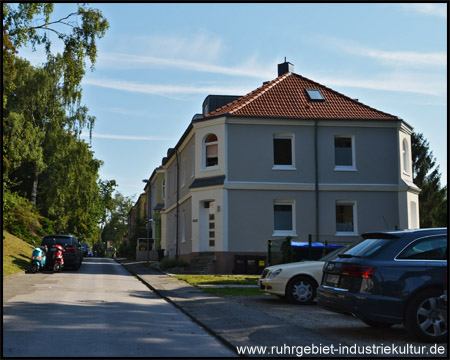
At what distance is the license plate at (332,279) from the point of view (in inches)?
329

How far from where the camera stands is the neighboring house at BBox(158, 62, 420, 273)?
27031mm

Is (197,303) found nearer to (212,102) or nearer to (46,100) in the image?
(212,102)

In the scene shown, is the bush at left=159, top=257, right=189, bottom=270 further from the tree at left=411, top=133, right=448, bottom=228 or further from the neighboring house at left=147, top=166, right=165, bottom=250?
the tree at left=411, top=133, right=448, bottom=228

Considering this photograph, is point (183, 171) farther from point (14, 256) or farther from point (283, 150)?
point (14, 256)

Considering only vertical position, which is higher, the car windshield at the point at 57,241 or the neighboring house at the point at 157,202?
the neighboring house at the point at 157,202

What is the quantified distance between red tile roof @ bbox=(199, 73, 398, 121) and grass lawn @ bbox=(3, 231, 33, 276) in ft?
36.4

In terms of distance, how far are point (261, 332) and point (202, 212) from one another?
19.7 meters

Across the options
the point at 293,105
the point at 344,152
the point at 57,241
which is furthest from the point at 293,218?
the point at 57,241

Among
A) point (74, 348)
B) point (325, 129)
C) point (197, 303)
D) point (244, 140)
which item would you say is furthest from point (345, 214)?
point (74, 348)

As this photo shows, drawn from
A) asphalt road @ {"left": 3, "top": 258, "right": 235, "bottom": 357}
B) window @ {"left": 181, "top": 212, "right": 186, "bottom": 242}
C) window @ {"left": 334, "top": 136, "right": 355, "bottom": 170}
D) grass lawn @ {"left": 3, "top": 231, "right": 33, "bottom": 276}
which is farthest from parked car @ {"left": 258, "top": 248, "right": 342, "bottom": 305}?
window @ {"left": 181, "top": 212, "right": 186, "bottom": 242}

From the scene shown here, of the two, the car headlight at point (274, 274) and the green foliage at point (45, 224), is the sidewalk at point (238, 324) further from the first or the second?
the green foliage at point (45, 224)

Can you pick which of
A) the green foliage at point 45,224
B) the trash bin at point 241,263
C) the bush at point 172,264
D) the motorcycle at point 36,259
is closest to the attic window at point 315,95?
the trash bin at point 241,263

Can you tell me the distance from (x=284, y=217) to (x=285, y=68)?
36.0 ft

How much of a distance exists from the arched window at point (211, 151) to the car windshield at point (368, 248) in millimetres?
19601
